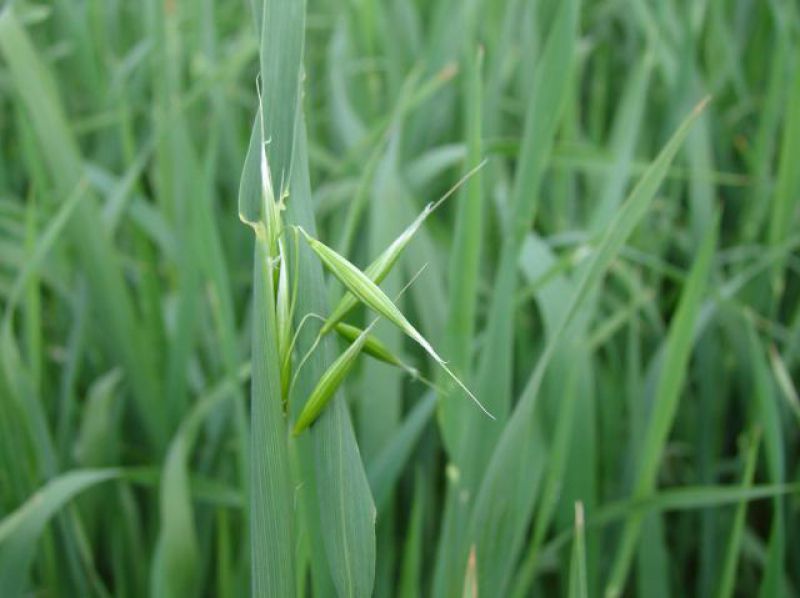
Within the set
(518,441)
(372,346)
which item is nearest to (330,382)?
(372,346)

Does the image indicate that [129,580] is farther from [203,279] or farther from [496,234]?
[496,234]

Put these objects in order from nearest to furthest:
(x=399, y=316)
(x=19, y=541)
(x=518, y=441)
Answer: (x=399, y=316), (x=518, y=441), (x=19, y=541)

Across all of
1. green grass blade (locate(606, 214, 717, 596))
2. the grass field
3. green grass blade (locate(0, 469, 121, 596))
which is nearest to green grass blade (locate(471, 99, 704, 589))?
the grass field

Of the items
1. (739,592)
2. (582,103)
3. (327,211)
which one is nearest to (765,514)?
(739,592)

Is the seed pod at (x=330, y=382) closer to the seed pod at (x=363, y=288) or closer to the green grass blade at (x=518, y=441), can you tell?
the seed pod at (x=363, y=288)

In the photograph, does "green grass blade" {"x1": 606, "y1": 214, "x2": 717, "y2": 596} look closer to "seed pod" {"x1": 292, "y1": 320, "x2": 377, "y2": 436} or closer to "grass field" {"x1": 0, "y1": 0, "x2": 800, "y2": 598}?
"grass field" {"x1": 0, "y1": 0, "x2": 800, "y2": 598}

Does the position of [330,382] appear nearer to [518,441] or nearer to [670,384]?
[518,441]

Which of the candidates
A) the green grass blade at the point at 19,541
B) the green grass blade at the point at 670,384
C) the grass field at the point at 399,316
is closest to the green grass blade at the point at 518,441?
the grass field at the point at 399,316

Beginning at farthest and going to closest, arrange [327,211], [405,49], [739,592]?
1. [405,49]
2. [327,211]
3. [739,592]
